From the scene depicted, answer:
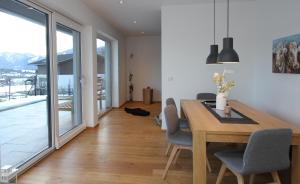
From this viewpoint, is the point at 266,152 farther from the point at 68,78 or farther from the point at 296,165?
the point at 68,78

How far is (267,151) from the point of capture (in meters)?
1.89

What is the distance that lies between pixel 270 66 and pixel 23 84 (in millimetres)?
3801

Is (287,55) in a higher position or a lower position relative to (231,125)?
higher

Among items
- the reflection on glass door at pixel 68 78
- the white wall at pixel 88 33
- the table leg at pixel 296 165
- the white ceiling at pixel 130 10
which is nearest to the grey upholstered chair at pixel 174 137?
the table leg at pixel 296 165

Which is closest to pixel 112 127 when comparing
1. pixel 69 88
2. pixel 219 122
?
pixel 69 88

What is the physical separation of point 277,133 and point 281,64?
1902mm

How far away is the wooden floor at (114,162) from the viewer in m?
2.73

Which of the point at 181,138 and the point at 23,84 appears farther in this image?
the point at 23,84

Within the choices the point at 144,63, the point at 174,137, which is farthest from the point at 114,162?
the point at 144,63

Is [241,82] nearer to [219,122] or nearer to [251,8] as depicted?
[251,8]

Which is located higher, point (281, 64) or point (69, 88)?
point (281, 64)

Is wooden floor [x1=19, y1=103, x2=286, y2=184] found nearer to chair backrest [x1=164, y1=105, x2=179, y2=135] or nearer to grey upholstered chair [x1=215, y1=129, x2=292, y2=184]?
chair backrest [x1=164, y1=105, x2=179, y2=135]

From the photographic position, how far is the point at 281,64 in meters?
3.34

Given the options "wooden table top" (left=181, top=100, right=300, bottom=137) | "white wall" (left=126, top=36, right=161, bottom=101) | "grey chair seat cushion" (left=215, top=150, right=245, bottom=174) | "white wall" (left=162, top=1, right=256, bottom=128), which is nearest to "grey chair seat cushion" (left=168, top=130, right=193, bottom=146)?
"wooden table top" (left=181, top=100, right=300, bottom=137)
